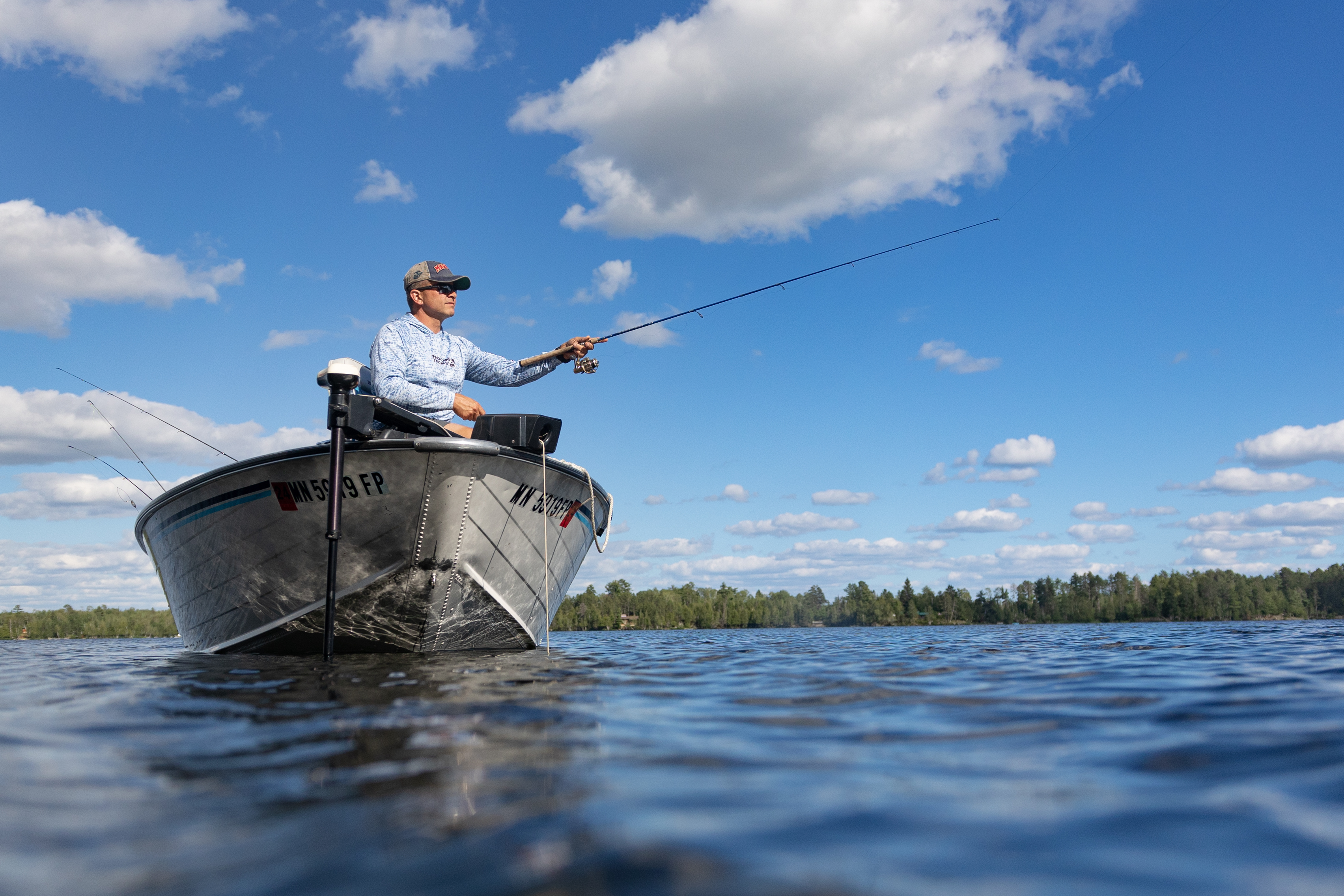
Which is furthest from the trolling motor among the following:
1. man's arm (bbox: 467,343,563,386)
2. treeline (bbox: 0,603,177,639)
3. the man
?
treeline (bbox: 0,603,177,639)

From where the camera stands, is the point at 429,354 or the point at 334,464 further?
the point at 429,354

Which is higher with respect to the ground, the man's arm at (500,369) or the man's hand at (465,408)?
the man's arm at (500,369)

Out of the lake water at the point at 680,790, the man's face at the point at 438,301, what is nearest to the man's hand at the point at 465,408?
the man's face at the point at 438,301

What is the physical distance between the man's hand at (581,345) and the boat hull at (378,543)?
44.9 inches

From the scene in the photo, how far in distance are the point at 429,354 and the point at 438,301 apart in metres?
0.51

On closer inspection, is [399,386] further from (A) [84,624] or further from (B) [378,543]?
(A) [84,624]

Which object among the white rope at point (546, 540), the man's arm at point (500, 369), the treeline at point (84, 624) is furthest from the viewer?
the treeline at point (84, 624)

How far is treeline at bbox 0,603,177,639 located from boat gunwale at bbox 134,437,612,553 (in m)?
74.7

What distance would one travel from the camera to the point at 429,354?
264 inches

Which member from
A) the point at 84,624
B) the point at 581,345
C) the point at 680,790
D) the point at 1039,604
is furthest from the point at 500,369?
the point at 1039,604

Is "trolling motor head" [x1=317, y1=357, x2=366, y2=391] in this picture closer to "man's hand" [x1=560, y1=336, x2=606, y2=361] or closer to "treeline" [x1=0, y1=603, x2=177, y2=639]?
"man's hand" [x1=560, y1=336, x2=606, y2=361]

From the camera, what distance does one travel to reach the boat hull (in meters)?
5.75

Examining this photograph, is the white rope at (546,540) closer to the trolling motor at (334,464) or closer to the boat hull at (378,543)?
the boat hull at (378,543)

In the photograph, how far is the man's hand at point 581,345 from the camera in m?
7.16
